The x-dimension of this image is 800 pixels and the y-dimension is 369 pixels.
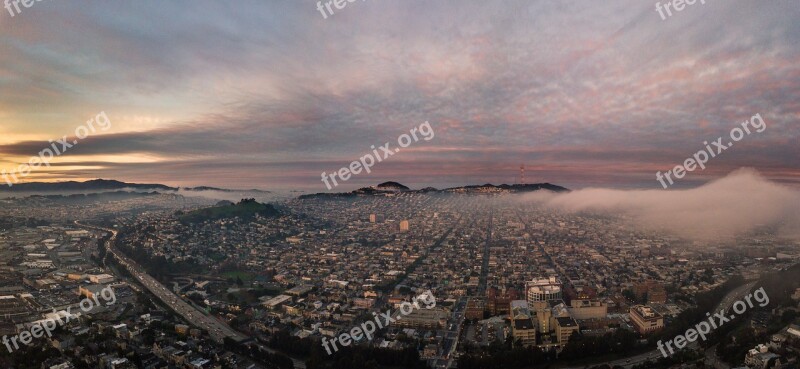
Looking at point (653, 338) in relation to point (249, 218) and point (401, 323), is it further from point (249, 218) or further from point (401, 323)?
point (249, 218)

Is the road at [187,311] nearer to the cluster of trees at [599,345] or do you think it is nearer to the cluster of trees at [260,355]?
the cluster of trees at [260,355]

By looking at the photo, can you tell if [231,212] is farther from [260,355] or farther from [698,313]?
[698,313]

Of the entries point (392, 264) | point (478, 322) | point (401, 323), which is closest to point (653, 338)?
point (478, 322)

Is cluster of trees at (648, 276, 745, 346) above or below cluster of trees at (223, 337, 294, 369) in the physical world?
above

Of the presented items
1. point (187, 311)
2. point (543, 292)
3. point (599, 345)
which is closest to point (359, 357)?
point (599, 345)

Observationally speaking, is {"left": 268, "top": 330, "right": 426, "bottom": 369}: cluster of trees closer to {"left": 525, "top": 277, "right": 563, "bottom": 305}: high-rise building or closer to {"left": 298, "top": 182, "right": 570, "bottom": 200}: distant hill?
{"left": 525, "top": 277, "right": 563, "bottom": 305}: high-rise building

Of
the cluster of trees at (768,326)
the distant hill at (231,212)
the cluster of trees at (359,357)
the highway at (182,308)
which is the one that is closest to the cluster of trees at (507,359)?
the cluster of trees at (359,357)

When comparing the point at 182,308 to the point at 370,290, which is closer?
the point at 182,308

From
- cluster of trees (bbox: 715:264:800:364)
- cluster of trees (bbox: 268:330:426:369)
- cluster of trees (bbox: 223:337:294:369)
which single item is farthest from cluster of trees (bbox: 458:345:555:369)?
cluster of trees (bbox: 223:337:294:369)
